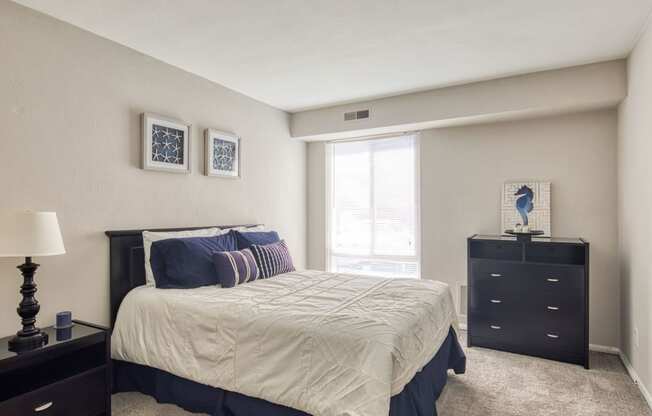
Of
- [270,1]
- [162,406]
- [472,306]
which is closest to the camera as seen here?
[270,1]

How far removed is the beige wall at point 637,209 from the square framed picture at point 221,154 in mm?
3438

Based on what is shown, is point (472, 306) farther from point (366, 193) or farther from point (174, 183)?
Answer: point (174, 183)

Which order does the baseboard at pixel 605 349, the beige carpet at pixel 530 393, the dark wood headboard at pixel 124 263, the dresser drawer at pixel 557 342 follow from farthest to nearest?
the baseboard at pixel 605 349
the dresser drawer at pixel 557 342
the dark wood headboard at pixel 124 263
the beige carpet at pixel 530 393

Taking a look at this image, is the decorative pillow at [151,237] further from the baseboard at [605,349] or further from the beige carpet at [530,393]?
the baseboard at [605,349]

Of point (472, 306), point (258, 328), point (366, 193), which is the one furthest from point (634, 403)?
point (366, 193)

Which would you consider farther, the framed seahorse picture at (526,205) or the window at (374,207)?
the window at (374,207)

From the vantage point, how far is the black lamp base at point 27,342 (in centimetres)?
202

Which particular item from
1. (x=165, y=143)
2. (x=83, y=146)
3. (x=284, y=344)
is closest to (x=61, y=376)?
(x=284, y=344)

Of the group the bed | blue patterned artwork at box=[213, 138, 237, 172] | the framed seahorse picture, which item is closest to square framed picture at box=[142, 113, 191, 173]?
blue patterned artwork at box=[213, 138, 237, 172]

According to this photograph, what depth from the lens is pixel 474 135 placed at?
Answer: 13.6ft

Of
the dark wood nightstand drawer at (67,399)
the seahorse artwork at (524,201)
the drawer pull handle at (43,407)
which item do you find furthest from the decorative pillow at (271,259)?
the seahorse artwork at (524,201)

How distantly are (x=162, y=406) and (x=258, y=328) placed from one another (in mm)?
1035

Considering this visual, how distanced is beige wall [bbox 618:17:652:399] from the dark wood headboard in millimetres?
3663

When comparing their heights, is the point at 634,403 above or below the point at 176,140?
below
